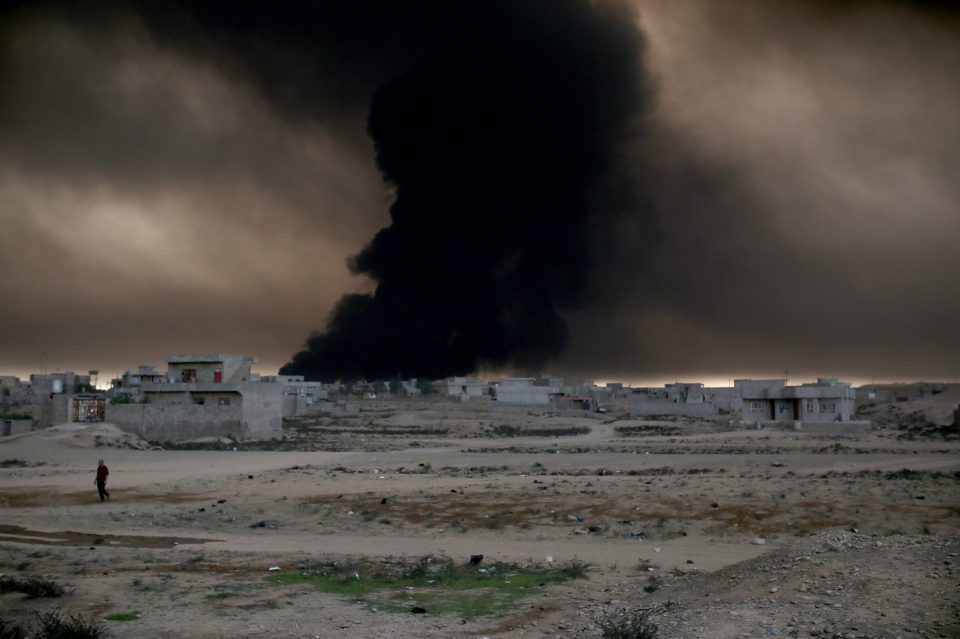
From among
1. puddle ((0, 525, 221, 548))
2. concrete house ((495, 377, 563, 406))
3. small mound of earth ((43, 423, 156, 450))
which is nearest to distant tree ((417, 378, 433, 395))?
concrete house ((495, 377, 563, 406))

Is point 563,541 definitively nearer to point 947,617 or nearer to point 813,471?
point 947,617

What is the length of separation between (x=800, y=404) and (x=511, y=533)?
49312mm

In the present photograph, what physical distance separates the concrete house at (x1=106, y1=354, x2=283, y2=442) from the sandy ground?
616 cm

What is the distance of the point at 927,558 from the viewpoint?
39.2 ft

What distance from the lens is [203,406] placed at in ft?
174

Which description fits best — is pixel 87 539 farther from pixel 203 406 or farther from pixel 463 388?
pixel 463 388

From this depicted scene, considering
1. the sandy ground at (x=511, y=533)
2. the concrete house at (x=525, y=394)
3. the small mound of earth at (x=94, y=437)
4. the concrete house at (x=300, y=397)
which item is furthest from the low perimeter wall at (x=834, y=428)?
the concrete house at (x=525, y=394)

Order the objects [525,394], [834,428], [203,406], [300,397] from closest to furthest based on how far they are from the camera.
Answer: [203,406] < [834,428] < [300,397] < [525,394]

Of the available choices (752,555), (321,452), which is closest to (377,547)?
(752,555)

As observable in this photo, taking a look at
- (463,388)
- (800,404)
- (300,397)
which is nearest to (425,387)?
(463,388)

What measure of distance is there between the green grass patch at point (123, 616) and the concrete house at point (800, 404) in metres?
56.2

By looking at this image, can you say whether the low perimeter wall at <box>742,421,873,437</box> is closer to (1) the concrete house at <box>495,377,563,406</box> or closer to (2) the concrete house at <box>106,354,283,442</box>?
(2) the concrete house at <box>106,354,283,442</box>

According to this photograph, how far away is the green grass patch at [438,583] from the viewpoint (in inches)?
506

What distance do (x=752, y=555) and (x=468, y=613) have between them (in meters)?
7.28
